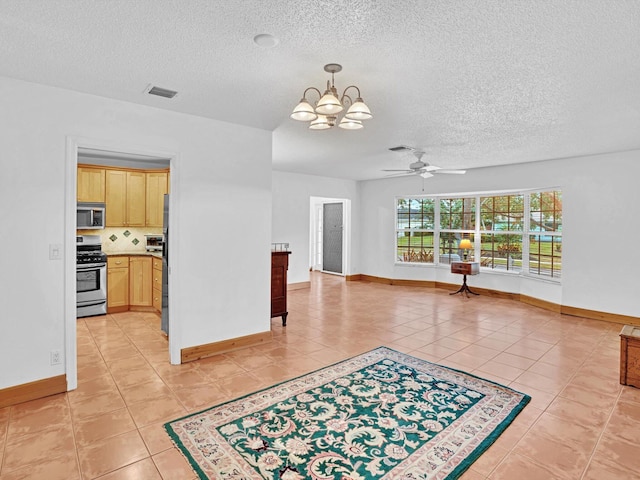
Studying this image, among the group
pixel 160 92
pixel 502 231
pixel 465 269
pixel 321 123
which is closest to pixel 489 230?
pixel 502 231

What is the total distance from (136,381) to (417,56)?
11.6 feet

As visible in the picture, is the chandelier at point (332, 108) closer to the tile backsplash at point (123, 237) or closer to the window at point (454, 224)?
the tile backsplash at point (123, 237)

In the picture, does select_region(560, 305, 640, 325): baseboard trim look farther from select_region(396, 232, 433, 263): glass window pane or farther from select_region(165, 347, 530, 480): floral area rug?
select_region(165, 347, 530, 480): floral area rug

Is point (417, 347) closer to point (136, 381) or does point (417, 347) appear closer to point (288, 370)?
point (288, 370)

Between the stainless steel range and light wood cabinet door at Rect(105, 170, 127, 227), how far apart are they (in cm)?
54

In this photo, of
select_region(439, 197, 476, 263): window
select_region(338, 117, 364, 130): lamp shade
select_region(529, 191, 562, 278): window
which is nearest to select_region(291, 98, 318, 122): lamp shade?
select_region(338, 117, 364, 130): lamp shade

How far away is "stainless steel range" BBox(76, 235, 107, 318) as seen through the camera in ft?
17.2

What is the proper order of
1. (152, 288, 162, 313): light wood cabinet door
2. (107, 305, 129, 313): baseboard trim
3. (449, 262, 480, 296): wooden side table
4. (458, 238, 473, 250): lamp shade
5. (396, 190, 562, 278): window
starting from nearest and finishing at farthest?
(152, 288, 162, 313): light wood cabinet door → (107, 305, 129, 313): baseboard trim → (396, 190, 562, 278): window → (449, 262, 480, 296): wooden side table → (458, 238, 473, 250): lamp shade

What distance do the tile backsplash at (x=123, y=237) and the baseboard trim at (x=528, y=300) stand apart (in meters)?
4.90

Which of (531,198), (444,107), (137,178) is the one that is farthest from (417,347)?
(137,178)

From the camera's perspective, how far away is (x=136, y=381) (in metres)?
3.25

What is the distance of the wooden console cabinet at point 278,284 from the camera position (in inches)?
195

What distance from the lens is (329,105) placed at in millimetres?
2326

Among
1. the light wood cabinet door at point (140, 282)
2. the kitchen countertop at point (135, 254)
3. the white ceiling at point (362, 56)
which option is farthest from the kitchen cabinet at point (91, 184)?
the white ceiling at point (362, 56)
